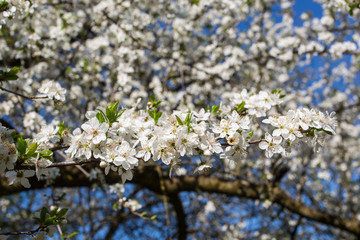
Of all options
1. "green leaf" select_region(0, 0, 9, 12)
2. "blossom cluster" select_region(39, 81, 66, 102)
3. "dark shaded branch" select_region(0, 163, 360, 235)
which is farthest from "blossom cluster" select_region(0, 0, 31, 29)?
"dark shaded branch" select_region(0, 163, 360, 235)

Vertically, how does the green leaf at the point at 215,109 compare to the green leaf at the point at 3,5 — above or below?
below

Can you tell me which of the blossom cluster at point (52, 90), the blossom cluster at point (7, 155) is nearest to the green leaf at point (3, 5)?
the blossom cluster at point (52, 90)

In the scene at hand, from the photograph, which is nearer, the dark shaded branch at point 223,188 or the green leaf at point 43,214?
the green leaf at point 43,214

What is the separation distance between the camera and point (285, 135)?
1.62 metres

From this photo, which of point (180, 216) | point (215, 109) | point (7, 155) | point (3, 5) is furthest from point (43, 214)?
point (180, 216)

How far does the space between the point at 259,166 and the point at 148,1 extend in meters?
3.44

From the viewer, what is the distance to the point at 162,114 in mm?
1757

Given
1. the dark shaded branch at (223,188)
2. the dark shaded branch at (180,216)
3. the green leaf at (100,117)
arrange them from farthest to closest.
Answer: the dark shaded branch at (180,216) < the dark shaded branch at (223,188) < the green leaf at (100,117)

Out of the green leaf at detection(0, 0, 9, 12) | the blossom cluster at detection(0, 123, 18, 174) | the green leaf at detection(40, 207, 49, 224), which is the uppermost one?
the green leaf at detection(0, 0, 9, 12)

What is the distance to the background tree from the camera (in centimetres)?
158

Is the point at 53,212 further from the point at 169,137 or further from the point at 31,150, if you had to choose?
the point at 169,137

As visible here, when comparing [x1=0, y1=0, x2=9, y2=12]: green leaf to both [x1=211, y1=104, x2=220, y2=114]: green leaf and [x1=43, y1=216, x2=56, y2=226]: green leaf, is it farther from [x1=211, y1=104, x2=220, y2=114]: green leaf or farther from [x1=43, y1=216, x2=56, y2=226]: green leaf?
[x1=211, y1=104, x2=220, y2=114]: green leaf

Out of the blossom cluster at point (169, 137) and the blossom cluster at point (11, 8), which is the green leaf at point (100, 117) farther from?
the blossom cluster at point (11, 8)

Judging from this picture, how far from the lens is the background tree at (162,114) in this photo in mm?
1585
